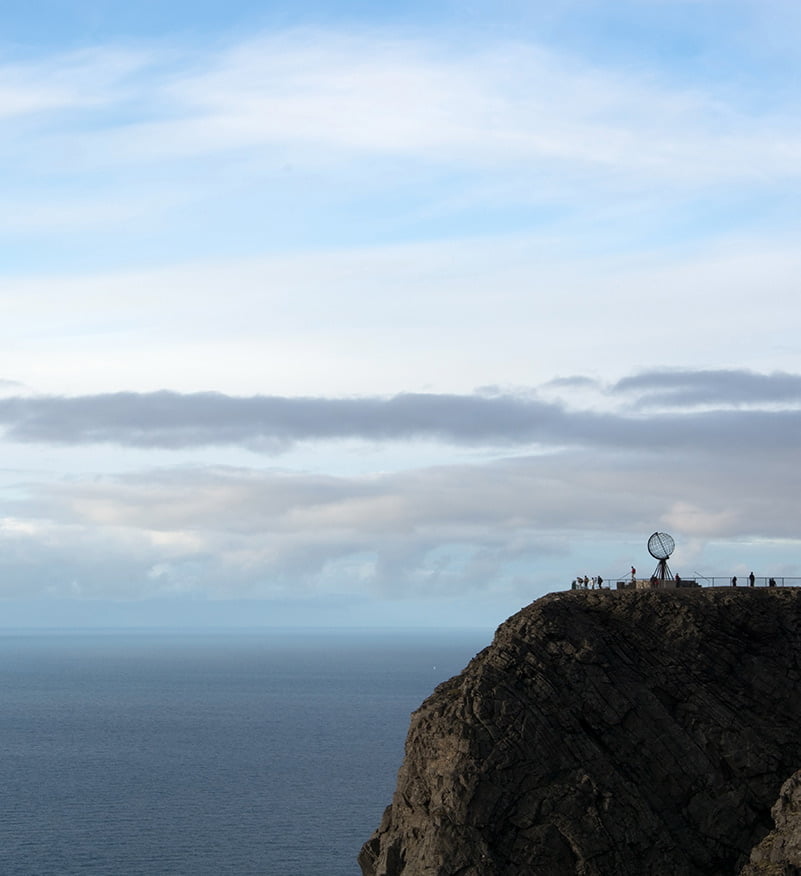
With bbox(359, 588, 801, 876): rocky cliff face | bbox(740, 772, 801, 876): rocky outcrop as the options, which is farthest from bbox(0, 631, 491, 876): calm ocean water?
bbox(740, 772, 801, 876): rocky outcrop

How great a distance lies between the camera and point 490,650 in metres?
67.4

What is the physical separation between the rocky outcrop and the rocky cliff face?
18754 mm

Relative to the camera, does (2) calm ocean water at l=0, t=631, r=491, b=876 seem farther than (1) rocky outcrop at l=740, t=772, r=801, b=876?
Yes

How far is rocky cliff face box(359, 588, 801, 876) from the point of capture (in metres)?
59.9

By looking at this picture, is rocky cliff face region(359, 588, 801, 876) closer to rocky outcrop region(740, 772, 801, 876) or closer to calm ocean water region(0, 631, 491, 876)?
rocky outcrop region(740, 772, 801, 876)

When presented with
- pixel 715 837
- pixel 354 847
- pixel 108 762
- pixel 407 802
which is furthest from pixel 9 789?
pixel 715 837

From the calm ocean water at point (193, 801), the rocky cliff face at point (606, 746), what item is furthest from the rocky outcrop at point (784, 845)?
the calm ocean water at point (193, 801)

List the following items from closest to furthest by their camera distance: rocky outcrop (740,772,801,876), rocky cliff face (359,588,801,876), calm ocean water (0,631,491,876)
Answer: rocky outcrop (740,772,801,876) < rocky cliff face (359,588,801,876) < calm ocean water (0,631,491,876)

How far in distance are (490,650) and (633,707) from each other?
8074 mm

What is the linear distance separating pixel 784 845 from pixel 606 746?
23814mm

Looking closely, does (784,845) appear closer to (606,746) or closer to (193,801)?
(606,746)

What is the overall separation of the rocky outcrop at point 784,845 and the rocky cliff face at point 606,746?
18.8 metres

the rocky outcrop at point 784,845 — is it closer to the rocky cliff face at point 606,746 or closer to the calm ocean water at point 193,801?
the rocky cliff face at point 606,746

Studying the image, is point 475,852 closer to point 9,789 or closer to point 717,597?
point 717,597
